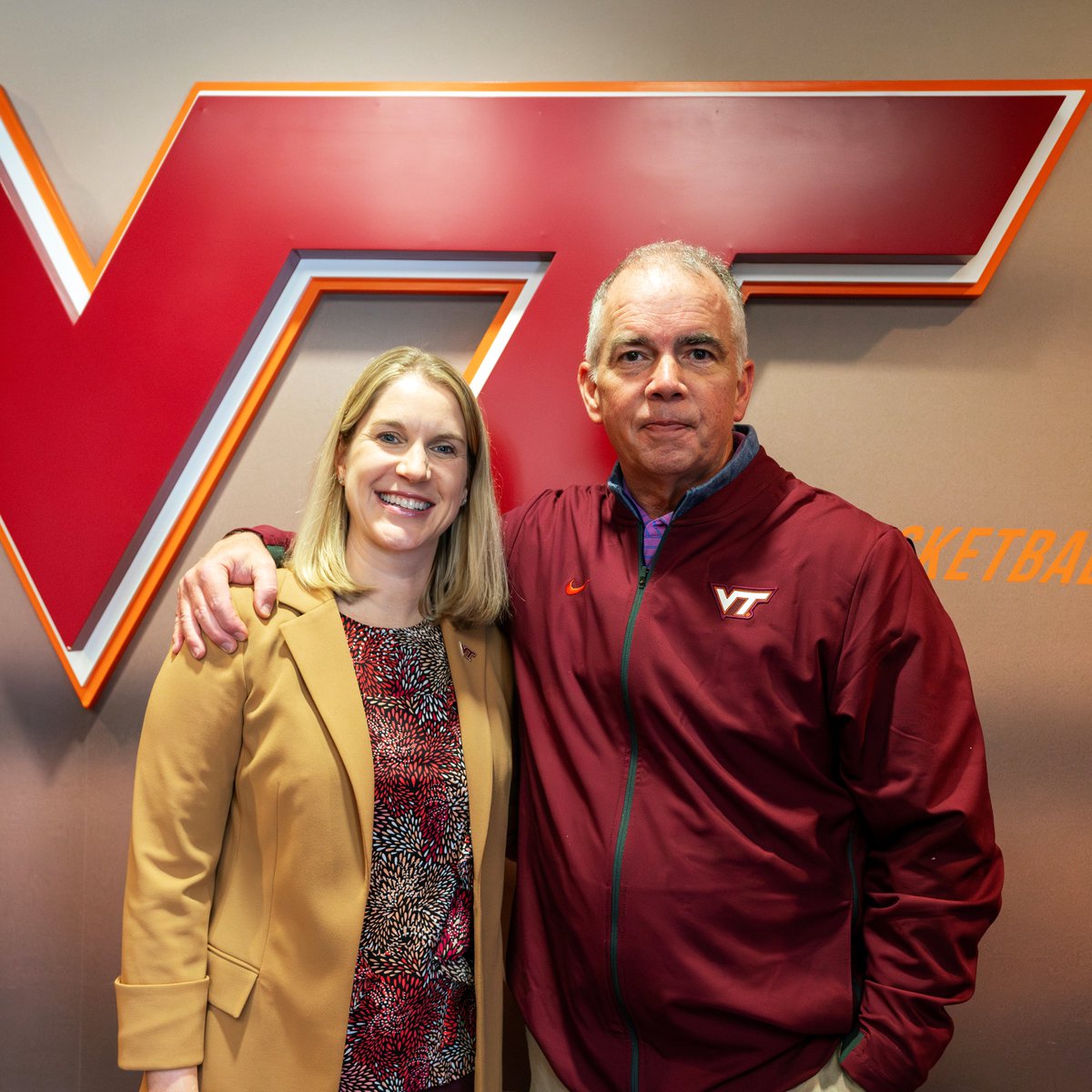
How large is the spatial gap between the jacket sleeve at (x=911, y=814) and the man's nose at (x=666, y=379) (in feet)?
1.59

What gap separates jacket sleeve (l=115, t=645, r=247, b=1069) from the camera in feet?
5.19

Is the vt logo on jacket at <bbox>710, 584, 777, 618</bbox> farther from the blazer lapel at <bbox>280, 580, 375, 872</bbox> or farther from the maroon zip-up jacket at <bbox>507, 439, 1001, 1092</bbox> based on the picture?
the blazer lapel at <bbox>280, 580, 375, 872</bbox>

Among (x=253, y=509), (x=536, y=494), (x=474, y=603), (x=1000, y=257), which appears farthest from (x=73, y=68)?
(x=1000, y=257)

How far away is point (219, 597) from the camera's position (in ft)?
5.40

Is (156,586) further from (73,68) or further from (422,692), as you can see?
(73,68)

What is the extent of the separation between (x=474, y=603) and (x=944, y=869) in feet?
3.21

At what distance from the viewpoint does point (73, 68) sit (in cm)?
250

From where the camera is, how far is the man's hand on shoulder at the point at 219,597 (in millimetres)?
1631

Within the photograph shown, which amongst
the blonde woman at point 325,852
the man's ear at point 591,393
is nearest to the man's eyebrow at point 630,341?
the man's ear at point 591,393

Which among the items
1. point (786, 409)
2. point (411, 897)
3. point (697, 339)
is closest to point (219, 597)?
point (411, 897)

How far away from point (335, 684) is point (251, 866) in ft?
1.20

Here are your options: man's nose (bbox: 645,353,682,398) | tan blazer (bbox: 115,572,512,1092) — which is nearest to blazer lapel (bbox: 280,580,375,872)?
tan blazer (bbox: 115,572,512,1092)

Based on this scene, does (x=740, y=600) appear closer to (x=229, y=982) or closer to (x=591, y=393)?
(x=591, y=393)

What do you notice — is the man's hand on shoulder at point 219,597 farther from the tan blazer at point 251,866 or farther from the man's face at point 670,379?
the man's face at point 670,379
